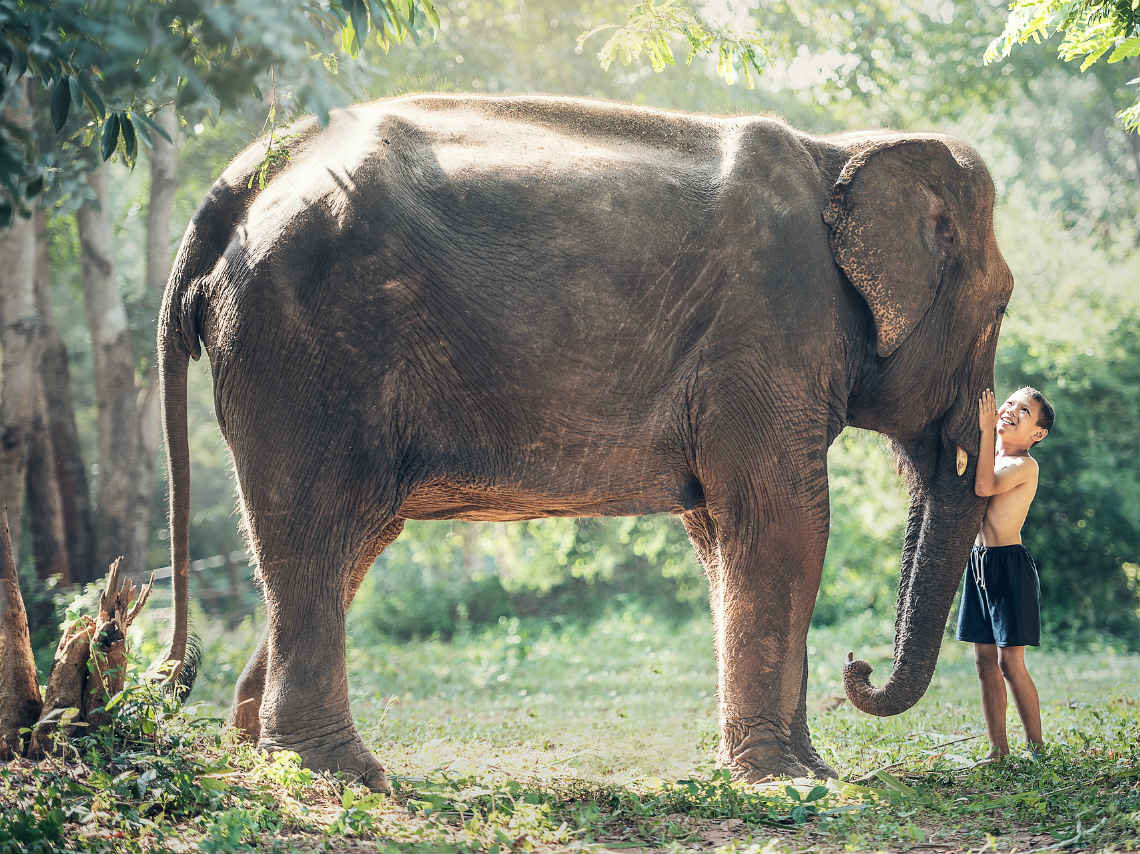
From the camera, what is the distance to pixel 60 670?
4129 mm

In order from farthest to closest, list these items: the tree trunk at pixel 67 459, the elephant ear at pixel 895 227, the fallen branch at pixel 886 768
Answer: the tree trunk at pixel 67 459, the elephant ear at pixel 895 227, the fallen branch at pixel 886 768

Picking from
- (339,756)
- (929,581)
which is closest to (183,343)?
(339,756)

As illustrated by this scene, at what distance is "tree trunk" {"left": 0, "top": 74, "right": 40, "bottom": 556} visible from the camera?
28.6 feet

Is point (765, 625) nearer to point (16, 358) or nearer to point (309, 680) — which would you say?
point (309, 680)

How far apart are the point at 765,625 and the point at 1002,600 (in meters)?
1.27

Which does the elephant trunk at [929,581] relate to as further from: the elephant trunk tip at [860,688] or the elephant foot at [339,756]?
the elephant foot at [339,756]

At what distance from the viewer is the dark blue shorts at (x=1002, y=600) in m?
4.96

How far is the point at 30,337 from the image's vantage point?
28.8 ft

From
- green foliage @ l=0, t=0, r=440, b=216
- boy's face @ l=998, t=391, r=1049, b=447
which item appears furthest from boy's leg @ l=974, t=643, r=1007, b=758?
green foliage @ l=0, t=0, r=440, b=216

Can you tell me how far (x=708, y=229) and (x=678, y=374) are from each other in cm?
58

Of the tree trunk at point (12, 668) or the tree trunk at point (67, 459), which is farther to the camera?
the tree trunk at point (67, 459)

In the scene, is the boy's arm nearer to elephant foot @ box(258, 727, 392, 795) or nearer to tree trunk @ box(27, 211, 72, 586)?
elephant foot @ box(258, 727, 392, 795)

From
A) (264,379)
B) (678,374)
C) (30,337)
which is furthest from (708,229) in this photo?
(30,337)

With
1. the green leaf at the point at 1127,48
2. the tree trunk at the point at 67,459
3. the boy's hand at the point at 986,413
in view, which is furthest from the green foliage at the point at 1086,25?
the tree trunk at the point at 67,459
